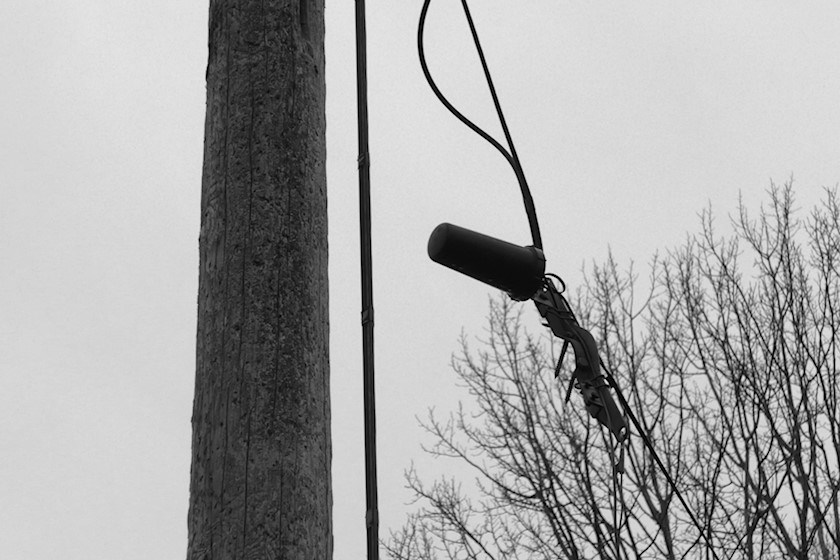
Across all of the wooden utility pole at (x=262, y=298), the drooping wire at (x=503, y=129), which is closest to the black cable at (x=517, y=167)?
the drooping wire at (x=503, y=129)

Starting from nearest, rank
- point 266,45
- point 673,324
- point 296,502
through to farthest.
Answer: point 296,502
point 266,45
point 673,324

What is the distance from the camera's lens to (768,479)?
11344 mm

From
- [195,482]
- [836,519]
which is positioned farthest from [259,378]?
[836,519]

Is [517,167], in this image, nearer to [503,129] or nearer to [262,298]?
[503,129]

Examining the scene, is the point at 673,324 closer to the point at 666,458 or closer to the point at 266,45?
the point at 666,458

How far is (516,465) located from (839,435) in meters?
3.32

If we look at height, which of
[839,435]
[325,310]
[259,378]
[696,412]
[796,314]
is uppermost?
[796,314]

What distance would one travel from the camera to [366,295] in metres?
3.16

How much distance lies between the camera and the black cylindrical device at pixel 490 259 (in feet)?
9.08

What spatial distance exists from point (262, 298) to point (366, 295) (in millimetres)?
566

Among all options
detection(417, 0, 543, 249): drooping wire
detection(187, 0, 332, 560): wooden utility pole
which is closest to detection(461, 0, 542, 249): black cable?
detection(417, 0, 543, 249): drooping wire

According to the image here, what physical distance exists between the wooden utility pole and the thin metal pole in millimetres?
315

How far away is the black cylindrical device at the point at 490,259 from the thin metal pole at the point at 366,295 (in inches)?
16.0

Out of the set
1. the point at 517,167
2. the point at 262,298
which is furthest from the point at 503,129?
the point at 262,298
